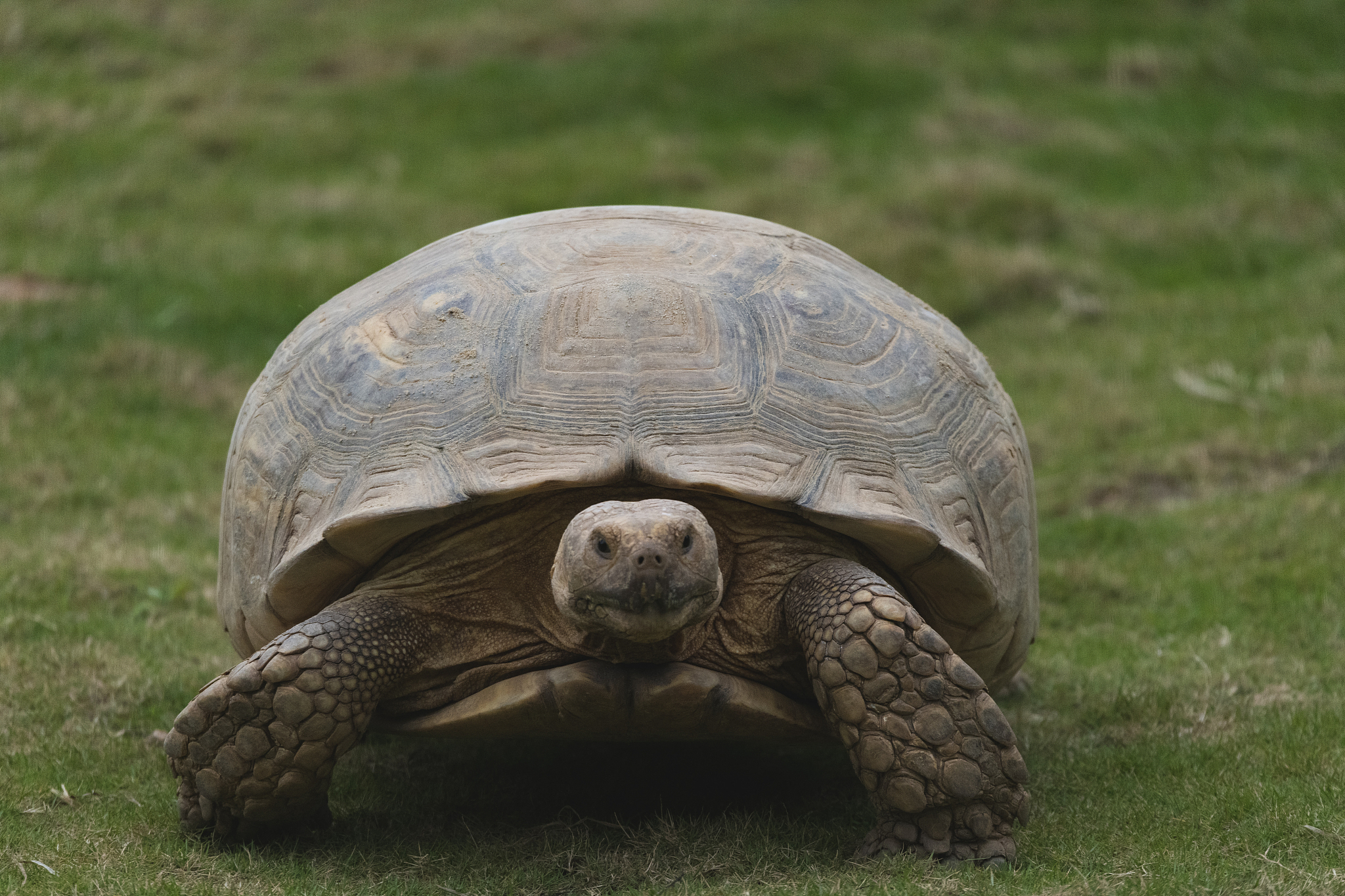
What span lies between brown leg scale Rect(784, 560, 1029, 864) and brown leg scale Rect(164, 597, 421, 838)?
99cm

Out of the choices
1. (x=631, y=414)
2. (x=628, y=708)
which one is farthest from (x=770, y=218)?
(x=628, y=708)

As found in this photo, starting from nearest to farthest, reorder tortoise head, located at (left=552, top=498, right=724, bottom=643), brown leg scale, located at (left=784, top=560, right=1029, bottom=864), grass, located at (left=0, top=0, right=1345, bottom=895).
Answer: tortoise head, located at (left=552, top=498, right=724, bottom=643) < brown leg scale, located at (left=784, top=560, right=1029, bottom=864) < grass, located at (left=0, top=0, right=1345, bottom=895)

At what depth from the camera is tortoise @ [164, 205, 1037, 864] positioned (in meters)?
3.23

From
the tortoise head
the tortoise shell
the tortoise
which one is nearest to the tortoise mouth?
the tortoise

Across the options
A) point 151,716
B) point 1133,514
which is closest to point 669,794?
point 151,716

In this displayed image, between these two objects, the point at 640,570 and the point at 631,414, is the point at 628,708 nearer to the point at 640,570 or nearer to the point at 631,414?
the point at 640,570

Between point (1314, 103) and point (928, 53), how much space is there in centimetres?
311

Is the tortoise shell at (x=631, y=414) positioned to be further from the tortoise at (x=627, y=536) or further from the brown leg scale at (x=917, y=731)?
the brown leg scale at (x=917, y=731)

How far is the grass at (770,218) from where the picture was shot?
3.50 m

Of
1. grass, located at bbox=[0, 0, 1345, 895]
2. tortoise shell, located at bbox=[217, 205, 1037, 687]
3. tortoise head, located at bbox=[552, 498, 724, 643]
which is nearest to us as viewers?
tortoise head, located at bbox=[552, 498, 724, 643]

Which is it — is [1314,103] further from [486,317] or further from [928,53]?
[486,317]

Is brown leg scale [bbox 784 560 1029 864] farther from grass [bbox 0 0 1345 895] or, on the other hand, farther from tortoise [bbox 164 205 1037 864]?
grass [bbox 0 0 1345 895]

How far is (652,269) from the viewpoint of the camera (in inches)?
151

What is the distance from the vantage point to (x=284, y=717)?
329 centimetres
